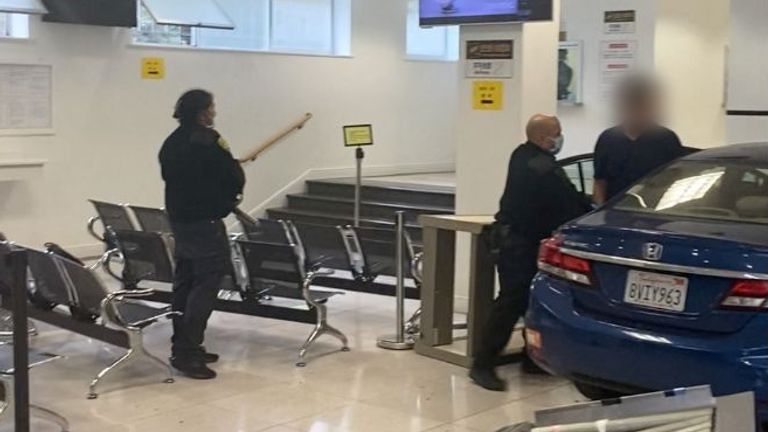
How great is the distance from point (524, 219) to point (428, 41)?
8.00 meters

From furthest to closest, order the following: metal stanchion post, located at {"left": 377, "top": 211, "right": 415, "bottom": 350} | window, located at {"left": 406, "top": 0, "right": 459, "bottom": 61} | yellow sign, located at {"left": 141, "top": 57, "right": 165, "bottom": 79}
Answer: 1. window, located at {"left": 406, "top": 0, "right": 459, "bottom": 61}
2. yellow sign, located at {"left": 141, "top": 57, "right": 165, "bottom": 79}
3. metal stanchion post, located at {"left": 377, "top": 211, "right": 415, "bottom": 350}

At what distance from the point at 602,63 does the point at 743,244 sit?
6340 millimetres

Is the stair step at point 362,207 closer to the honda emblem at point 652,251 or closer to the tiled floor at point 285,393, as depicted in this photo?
the tiled floor at point 285,393

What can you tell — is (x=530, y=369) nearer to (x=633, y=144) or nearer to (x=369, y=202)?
(x=633, y=144)

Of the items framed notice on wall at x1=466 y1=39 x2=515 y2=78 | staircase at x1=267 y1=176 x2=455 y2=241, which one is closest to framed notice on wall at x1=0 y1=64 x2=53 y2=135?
staircase at x1=267 y1=176 x2=455 y2=241

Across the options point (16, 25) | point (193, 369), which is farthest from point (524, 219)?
point (16, 25)

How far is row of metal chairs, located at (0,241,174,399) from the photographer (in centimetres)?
549

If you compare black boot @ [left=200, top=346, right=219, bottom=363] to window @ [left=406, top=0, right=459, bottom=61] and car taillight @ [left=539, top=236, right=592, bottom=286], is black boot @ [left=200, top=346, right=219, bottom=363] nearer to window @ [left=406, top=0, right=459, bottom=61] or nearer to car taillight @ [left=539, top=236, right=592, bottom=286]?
car taillight @ [left=539, top=236, right=592, bottom=286]

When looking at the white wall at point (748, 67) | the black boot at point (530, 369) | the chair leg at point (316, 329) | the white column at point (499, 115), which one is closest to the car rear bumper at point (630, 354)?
the black boot at point (530, 369)

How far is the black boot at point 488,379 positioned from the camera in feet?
18.6

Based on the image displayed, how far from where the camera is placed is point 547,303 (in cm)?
453

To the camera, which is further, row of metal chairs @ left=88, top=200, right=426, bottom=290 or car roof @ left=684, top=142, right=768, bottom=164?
row of metal chairs @ left=88, top=200, right=426, bottom=290

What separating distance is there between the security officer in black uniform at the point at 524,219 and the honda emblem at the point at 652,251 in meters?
1.32

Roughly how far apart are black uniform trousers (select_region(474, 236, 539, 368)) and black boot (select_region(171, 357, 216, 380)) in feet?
4.92
